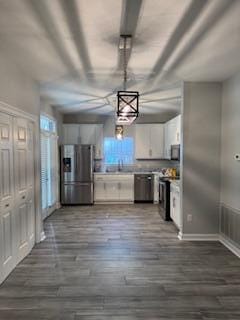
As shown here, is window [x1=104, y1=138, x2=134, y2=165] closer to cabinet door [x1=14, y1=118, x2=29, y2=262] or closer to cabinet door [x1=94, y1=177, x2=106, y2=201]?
cabinet door [x1=94, y1=177, x2=106, y2=201]

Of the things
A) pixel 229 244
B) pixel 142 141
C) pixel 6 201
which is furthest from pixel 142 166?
pixel 6 201

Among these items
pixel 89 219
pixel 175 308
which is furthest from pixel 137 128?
pixel 175 308

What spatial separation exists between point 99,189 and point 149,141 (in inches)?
87.5

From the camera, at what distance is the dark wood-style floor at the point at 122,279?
266cm

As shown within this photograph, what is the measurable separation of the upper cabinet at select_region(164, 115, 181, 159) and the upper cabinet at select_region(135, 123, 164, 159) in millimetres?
251

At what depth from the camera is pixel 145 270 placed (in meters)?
3.58

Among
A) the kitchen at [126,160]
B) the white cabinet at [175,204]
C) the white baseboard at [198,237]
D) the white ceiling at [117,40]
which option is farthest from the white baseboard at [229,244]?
the kitchen at [126,160]

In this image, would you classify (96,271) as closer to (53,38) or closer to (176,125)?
(53,38)

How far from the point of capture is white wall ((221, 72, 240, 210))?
4180 mm

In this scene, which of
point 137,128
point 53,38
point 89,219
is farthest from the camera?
point 137,128

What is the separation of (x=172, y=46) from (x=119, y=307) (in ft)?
9.66

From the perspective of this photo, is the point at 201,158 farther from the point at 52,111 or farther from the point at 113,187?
the point at 52,111

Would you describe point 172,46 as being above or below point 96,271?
above

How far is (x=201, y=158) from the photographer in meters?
4.80
